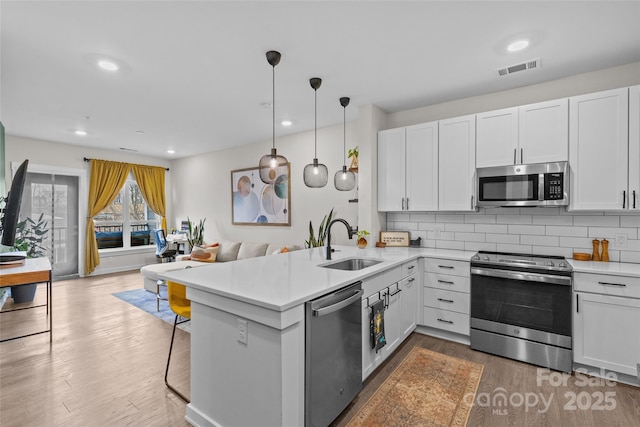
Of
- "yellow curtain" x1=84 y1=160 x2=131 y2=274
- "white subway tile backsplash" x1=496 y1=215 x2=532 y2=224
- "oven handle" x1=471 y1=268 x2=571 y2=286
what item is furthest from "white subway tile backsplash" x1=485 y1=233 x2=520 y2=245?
"yellow curtain" x1=84 y1=160 x2=131 y2=274

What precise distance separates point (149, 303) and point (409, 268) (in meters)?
3.82

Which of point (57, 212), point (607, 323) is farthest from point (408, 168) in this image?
point (57, 212)

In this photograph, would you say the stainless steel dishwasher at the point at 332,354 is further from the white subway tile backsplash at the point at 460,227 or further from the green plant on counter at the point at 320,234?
the green plant on counter at the point at 320,234

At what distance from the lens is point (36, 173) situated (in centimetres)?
566

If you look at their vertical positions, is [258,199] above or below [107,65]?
below

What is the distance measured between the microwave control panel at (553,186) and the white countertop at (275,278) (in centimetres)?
93

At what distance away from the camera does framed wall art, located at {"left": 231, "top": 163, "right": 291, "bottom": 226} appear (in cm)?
538

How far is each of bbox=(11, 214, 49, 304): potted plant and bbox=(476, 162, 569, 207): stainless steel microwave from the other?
226 inches

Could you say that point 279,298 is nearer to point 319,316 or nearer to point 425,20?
point 319,316

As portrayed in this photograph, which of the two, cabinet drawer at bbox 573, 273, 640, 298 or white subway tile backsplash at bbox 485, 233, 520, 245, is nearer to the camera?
cabinet drawer at bbox 573, 273, 640, 298

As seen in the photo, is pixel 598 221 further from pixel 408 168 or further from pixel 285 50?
pixel 285 50

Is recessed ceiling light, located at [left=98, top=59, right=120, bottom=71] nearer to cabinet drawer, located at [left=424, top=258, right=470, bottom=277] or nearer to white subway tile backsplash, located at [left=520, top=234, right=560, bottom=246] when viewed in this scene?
cabinet drawer, located at [left=424, top=258, right=470, bottom=277]

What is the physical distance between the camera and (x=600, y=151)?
2.64 m

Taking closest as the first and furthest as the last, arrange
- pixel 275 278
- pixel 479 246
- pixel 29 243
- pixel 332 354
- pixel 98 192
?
1. pixel 332 354
2. pixel 275 278
3. pixel 479 246
4. pixel 29 243
5. pixel 98 192
